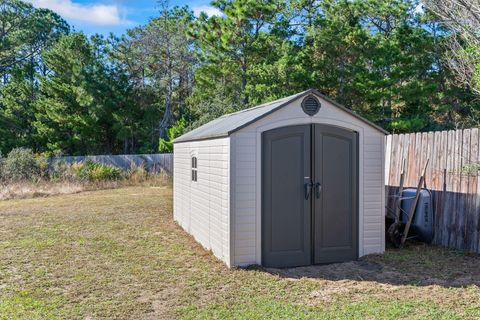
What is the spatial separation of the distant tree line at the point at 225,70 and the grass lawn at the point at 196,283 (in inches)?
262

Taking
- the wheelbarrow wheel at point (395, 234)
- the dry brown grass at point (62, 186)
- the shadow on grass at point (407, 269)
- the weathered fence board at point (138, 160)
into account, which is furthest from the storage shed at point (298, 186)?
the weathered fence board at point (138, 160)

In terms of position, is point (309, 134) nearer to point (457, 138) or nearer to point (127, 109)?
point (457, 138)

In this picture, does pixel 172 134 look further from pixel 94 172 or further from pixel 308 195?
pixel 308 195

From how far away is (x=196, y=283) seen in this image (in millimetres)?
4602

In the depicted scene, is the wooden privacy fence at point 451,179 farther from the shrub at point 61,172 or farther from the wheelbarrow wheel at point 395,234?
the shrub at point 61,172

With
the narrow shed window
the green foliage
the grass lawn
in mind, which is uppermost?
the green foliage

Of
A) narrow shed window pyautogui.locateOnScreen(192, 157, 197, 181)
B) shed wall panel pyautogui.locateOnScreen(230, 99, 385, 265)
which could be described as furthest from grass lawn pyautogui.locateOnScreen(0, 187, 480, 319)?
narrow shed window pyautogui.locateOnScreen(192, 157, 197, 181)

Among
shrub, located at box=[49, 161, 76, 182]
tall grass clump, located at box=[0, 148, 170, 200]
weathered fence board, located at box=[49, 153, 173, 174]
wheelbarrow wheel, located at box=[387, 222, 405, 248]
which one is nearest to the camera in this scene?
wheelbarrow wheel, located at box=[387, 222, 405, 248]

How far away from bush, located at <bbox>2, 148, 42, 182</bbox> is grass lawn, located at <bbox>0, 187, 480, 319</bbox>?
8.33m

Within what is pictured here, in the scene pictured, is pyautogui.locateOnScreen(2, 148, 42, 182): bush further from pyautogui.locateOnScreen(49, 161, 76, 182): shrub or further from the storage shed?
the storage shed

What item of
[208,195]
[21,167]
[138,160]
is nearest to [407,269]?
[208,195]

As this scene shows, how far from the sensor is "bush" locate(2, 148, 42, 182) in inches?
575

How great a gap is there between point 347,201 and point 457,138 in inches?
74.6

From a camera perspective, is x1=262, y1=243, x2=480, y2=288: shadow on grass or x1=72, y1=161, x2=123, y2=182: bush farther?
x1=72, y1=161, x2=123, y2=182: bush
